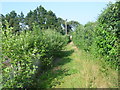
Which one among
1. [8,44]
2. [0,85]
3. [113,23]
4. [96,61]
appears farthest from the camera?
[96,61]

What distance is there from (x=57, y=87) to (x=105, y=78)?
1771 millimetres

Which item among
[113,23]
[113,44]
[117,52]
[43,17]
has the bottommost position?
[117,52]

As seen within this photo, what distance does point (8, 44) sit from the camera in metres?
2.76

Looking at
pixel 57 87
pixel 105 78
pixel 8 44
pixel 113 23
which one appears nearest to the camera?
pixel 8 44

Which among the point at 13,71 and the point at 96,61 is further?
the point at 96,61

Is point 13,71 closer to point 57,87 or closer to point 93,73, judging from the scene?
point 57,87

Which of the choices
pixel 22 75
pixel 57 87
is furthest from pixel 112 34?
pixel 22 75

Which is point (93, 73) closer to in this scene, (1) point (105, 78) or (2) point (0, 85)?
(1) point (105, 78)

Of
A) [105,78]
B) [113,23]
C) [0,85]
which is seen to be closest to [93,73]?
[105,78]

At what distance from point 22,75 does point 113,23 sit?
323cm

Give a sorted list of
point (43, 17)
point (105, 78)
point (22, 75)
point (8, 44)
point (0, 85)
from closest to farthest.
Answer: point (0, 85), point (8, 44), point (22, 75), point (105, 78), point (43, 17)

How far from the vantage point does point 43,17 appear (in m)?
46.1

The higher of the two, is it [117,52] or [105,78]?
[117,52]

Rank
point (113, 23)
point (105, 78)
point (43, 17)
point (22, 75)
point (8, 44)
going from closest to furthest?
point (8, 44)
point (22, 75)
point (113, 23)
point (105, 78)
point (43, 17)
